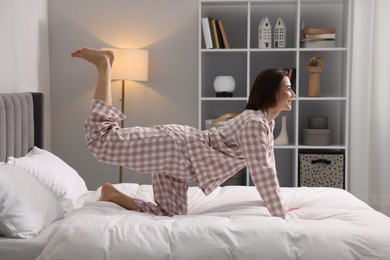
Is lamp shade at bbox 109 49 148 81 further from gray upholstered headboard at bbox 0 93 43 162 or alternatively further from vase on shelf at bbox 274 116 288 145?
vase on shelf at bbox 274 116 288 145

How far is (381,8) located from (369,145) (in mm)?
1053

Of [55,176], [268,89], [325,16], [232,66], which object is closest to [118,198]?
[55,176]

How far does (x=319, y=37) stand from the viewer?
14.6 ft

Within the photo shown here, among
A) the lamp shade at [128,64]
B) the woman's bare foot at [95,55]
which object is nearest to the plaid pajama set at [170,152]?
the woman's bare foot at [95,55]

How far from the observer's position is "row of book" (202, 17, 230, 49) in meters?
4.47

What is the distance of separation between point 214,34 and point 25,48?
4.57 feet

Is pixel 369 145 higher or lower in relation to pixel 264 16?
lower

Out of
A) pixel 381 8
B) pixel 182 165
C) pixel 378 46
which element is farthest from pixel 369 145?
pixel 182 165

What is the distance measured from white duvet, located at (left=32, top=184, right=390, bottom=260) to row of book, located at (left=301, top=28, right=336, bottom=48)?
2195mm

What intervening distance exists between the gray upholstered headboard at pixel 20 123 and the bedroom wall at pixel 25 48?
0.58 ft

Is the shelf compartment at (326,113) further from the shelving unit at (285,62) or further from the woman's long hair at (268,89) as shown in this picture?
the woman's long hair at (268,89)

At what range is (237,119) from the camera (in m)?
2.83

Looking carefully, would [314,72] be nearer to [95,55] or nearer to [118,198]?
[95,55]

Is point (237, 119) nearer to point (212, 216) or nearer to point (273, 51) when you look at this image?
point (212, 216)
